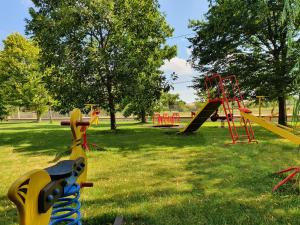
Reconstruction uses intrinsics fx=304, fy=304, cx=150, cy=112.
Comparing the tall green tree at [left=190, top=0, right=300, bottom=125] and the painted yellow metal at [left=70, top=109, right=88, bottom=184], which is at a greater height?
the tall green tree at [left=190, top=0, right=300, bottom=125]

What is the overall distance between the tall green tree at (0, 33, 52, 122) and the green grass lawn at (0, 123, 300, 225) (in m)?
25.8

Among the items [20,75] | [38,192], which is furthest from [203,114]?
[20,75]

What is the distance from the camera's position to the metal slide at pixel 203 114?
1338 centimetres

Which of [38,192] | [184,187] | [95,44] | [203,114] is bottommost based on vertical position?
[184,187]

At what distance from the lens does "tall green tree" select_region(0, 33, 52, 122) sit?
33.3m

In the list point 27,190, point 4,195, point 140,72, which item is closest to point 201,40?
point 140,72

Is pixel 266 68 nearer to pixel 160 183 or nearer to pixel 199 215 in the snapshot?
pixel 160 183

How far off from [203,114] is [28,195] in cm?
1309

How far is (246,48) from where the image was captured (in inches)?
701

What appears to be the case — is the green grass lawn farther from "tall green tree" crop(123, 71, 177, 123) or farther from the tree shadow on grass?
"tall green tree" crop(123, 71, 177, 123)

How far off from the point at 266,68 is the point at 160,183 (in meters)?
13.1

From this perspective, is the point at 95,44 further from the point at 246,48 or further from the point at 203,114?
the point at 246,48

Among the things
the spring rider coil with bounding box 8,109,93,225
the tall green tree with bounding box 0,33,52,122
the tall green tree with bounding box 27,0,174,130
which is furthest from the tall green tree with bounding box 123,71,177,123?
the tall green tree with bounding box 0,33,52,122

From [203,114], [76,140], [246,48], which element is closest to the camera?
[76,140]
